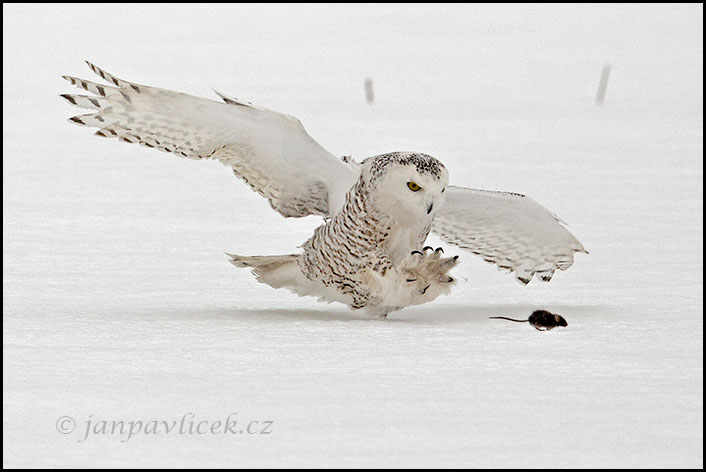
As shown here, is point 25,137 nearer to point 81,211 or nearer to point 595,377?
point 81,211

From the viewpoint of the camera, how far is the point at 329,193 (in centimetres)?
502

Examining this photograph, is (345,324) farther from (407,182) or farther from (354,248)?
(407,182)

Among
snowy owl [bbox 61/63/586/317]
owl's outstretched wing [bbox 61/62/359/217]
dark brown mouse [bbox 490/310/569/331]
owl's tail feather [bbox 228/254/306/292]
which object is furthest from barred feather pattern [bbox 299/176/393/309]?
dark brown mouse [bbox 490/310/569/331]

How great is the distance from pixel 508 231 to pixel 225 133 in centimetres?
125

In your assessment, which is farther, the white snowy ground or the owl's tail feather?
the owl's tail feather

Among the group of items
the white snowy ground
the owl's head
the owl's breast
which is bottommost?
the white snowy ground

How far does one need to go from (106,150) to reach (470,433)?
29.8 feet

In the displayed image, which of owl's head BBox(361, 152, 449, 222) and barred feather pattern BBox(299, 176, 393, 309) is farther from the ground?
owl's head BBox(361, 152, 449, 222)

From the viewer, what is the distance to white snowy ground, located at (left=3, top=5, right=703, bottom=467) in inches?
117

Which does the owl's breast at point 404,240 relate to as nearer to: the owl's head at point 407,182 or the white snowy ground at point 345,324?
the owl's head at point 407,182

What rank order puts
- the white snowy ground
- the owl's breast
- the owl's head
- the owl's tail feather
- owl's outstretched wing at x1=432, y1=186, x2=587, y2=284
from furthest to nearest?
owl's outstretched wing at x1=432, y1=186, x2=587, y2=284
the owl's tail feather
the owl's breast
the owl's head
the white snowy ground

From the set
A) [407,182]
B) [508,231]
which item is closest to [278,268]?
[407,182]

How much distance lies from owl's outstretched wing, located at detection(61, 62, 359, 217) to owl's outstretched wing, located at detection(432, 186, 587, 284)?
522 millimetres

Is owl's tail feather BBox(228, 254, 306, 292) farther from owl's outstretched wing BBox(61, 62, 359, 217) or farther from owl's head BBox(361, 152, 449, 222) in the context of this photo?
owl's head BBox(361, 152, 449, 222)
